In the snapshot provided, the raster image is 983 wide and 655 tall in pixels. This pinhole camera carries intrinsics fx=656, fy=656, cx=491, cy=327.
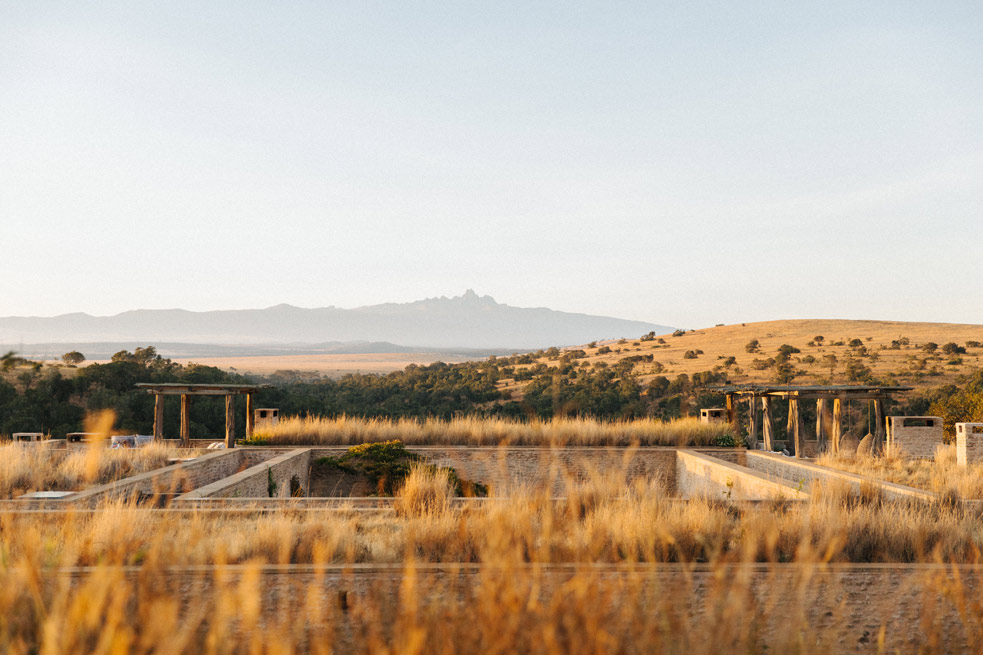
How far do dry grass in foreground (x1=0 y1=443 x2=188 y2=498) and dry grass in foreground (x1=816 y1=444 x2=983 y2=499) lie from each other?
9.20 metres

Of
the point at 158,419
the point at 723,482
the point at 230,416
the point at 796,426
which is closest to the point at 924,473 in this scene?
the point at 723,482

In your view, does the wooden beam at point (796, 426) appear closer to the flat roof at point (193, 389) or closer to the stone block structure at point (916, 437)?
the stone block structure at point (916, 437)

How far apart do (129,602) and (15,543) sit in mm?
1296

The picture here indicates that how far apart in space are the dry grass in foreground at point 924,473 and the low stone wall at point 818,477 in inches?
13.6

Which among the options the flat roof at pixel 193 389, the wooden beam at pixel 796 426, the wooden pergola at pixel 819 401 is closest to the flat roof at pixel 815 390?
the wooden pergola at pixel 819 401

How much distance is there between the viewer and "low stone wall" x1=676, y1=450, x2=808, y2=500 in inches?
285

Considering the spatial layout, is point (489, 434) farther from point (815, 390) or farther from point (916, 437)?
point (916, 437)

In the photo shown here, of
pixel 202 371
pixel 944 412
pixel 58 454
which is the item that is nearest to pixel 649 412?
pixel 944 412

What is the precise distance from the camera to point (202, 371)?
3170cm

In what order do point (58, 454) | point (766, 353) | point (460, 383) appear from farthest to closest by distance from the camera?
point (766, 353) → point (460, 383) → point (58, 454)

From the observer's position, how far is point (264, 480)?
359 inches

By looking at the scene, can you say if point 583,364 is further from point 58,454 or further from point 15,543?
point 15,543

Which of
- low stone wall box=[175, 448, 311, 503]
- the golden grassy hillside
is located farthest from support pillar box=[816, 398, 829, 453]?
the golden grassy hillside

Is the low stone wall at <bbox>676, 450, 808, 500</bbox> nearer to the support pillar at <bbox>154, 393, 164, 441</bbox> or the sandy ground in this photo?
the support pillar at <bbox>154, 393, 164, 441</bbox>
